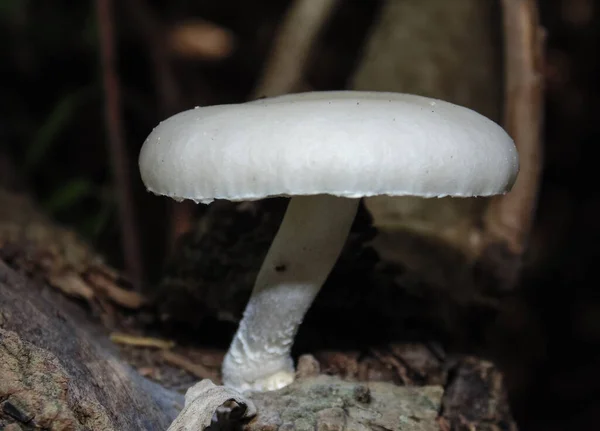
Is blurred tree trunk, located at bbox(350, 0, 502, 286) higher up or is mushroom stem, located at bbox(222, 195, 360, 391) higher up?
blurred tree trunk, located at bbox(350, 0, 502, 286)

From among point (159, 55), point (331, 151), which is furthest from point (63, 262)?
point (159, 55)

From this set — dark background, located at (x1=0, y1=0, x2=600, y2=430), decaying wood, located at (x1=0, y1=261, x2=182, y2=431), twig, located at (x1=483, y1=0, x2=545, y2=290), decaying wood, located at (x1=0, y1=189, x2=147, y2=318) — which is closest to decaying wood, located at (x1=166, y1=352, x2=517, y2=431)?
decaying wood, located at (x1=0, y1=261, x2=182, y2=431)

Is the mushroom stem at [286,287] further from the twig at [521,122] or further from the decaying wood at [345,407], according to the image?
the twig at [521,122]

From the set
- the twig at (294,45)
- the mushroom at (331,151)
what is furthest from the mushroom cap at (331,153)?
the twig at (294,45)

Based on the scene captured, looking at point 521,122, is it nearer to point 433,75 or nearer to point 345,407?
point 433,75

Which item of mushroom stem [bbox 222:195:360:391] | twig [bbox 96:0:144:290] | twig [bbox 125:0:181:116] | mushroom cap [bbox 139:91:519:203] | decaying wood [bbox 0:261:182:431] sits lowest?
decaying wood [bbox 0:261:182:431]

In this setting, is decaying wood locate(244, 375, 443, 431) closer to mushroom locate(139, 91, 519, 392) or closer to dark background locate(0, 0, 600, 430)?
mushroom locate(139, 91, 519, 392)

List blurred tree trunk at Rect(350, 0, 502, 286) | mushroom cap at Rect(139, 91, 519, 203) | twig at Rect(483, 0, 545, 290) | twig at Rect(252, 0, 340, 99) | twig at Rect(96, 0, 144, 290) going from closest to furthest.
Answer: mushroom cap at Rect(139, 91, 519, 203) → twig at Rect(483, 0, 545, 290) → blurred tree trunk at Rect(350, 0, 502, 286) → twig at Rect(252, 0, 340, 99) → twig at Rect(96, 0, 144, 290)
